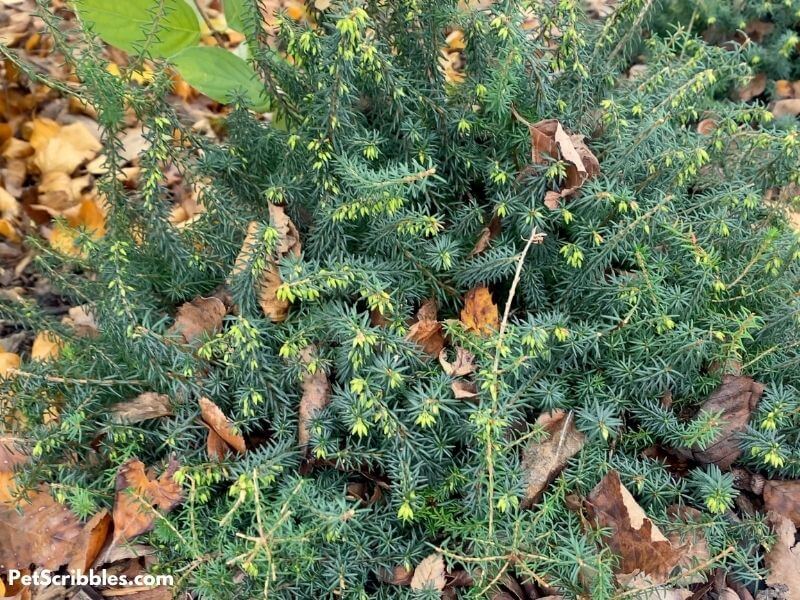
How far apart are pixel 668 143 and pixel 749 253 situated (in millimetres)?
346

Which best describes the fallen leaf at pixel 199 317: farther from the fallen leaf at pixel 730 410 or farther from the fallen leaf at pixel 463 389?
the fallen leaf at pixel 730 410

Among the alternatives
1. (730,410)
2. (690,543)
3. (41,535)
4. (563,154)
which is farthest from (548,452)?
(41,535)

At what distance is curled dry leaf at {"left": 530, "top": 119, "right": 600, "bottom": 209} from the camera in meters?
1.66

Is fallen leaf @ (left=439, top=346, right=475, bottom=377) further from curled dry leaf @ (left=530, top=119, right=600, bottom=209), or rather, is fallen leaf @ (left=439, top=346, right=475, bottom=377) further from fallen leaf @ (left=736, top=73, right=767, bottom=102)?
fallen leaf @ (left=736, top=73, right=767, bottom=102)

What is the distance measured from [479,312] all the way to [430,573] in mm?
607

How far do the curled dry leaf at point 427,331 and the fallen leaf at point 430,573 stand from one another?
47 centimetres

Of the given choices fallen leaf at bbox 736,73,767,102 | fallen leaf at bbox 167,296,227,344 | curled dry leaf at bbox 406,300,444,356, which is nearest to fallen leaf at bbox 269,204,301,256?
fallen leaf at bbox 167,296,227,344

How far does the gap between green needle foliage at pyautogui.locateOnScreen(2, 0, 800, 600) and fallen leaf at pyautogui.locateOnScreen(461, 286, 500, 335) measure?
0.04 meters

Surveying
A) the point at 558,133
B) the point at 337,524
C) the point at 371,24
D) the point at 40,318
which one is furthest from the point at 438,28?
the point at 40,318

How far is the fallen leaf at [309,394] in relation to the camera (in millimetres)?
1621

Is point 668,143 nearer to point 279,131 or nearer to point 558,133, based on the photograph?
point 558,133

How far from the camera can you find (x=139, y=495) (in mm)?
1553

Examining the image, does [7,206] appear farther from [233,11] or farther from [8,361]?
[233,11]

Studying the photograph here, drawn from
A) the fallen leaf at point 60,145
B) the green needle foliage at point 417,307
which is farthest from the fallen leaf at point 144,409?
the fallen leaf at point 60,145
